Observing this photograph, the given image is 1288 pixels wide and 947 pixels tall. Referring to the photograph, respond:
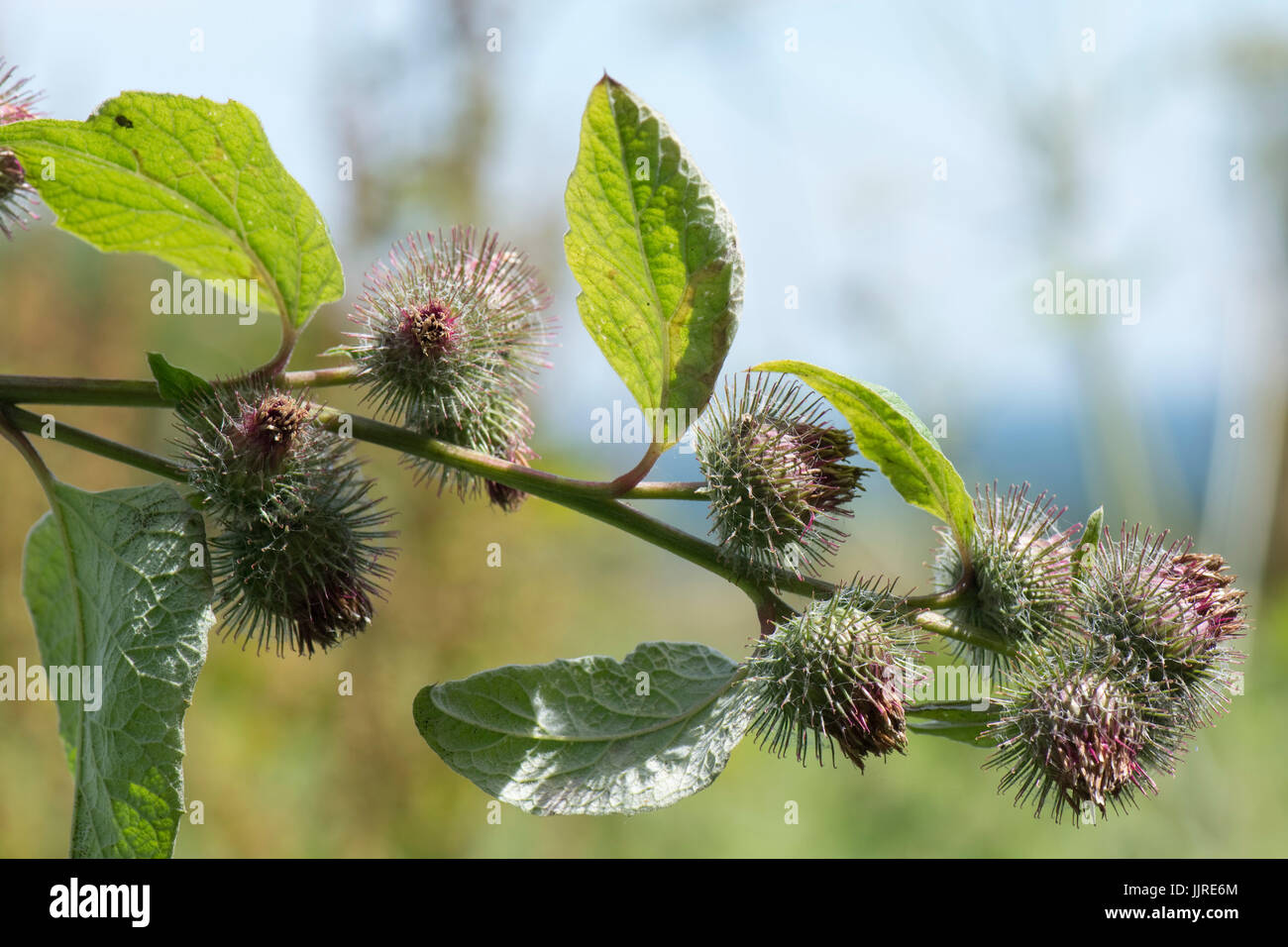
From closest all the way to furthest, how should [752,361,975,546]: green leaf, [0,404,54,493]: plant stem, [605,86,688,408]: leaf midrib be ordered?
[605,86,688,408]: leaf midrib, [752,361,975,546]: green leaf, [0,404,54,493]: plant stem

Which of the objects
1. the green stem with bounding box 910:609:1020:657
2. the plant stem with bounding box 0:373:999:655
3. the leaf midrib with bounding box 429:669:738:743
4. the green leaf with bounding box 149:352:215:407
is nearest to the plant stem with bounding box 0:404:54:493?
the plant stem with bounding box 0:373:999:655

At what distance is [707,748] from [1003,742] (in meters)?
0.46

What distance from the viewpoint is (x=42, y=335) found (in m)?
6.21

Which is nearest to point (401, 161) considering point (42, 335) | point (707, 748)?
point (42, 335)

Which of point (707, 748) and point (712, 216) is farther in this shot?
point (707, 748)

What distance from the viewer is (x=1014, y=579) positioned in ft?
5.26

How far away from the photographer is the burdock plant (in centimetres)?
142

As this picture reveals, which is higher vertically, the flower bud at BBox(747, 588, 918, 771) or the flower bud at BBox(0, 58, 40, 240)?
the flower bud at BBox(0, 58, 40, 240)

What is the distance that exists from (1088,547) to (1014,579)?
154 millimetres

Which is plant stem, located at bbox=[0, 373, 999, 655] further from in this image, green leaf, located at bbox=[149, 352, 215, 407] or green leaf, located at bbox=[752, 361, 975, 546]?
green leaf, located at bbox=[752, 361, 975, 546]

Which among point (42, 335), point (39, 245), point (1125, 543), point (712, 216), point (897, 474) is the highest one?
point (39, 245)

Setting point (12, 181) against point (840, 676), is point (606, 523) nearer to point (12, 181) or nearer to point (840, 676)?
point (840, 676)
